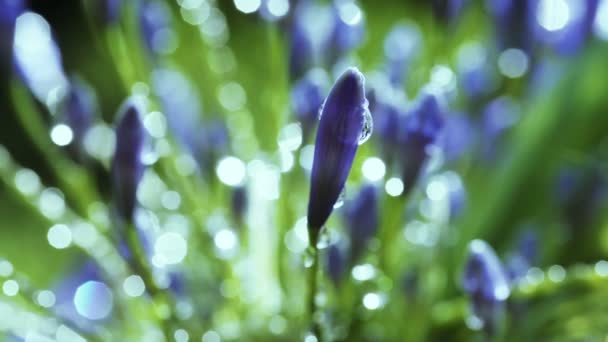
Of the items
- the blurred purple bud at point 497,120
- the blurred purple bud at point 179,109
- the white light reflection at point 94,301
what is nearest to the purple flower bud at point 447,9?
the blurred purple bud at point 497,120

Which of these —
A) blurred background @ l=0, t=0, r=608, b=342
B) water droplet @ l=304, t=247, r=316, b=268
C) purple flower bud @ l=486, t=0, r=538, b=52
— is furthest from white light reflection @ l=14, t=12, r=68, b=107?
purple flower bud @ l=486, t=0, r=538, b=52

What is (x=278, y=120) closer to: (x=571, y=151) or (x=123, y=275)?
(x=123, y=275)

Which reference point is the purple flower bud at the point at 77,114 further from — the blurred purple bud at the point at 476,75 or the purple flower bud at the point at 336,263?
the blurred purple bud at the point at 476,75

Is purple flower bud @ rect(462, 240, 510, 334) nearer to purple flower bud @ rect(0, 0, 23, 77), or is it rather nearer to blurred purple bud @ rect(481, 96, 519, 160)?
blurred purple bud @ rect(481, 96, 519, 160)

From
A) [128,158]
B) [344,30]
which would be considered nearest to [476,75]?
[344,30]

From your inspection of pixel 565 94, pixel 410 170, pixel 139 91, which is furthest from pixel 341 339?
pixel 565 94

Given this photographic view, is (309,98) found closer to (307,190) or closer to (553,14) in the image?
(307,190)
